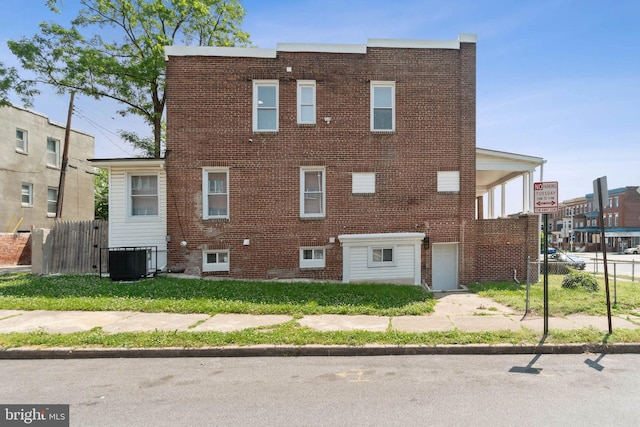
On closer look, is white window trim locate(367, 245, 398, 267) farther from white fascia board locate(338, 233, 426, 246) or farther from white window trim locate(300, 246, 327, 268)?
white window trim locate(300, 246, 327, 268)

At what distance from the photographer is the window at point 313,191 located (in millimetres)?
13766

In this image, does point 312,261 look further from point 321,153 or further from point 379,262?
point 321,153

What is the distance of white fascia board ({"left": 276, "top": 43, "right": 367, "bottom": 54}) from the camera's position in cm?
1357

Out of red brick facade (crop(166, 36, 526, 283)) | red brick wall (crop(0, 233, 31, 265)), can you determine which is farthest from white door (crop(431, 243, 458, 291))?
red brick wall (crop(0, 233, 31, 265))

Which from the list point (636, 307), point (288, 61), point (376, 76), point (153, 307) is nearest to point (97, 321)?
point (153, 307)

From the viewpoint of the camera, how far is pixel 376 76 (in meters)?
13.7

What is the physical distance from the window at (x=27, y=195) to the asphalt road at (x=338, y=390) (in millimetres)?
22769

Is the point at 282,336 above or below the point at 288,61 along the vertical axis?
below

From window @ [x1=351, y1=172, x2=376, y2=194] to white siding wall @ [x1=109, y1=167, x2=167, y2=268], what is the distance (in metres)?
6.87

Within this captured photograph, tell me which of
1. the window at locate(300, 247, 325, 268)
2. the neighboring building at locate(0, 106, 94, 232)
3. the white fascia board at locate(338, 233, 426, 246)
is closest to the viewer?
the white fascia board at locate(338, 233, 426, 246)

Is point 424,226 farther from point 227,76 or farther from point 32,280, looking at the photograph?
point 32,280

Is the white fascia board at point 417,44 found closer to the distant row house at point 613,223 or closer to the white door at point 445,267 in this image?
the white door at point 445,267

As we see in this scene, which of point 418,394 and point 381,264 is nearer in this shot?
point 418,394

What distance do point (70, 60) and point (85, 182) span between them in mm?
13764
